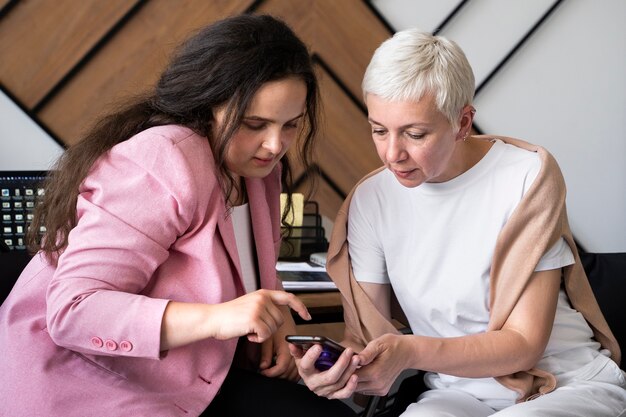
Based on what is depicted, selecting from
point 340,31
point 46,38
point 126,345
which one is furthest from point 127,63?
point 126,345

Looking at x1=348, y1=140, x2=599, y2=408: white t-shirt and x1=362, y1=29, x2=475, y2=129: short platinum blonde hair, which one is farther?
x1=348, y1=140, x2=599, y2=408: white t-shirt

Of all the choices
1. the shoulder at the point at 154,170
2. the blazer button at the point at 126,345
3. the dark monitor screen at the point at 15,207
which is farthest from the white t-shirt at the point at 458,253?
the dark monitor screen at the point at 15,207

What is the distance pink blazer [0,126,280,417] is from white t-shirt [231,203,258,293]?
156 mm

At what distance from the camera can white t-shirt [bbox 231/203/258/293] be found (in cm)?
177

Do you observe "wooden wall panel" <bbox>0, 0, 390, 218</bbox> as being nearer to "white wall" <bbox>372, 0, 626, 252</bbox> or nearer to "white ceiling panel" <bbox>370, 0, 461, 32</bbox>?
"white ceiling panel" <bbox>370, 0, 461, 32</bbox>

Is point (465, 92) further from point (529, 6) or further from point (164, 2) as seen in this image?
point (529, 6)

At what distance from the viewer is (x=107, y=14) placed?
8.75ft

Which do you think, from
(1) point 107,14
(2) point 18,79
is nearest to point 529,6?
(1) point 107,14

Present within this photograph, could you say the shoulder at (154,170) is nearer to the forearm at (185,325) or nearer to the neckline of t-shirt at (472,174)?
the forearm at (185,325)

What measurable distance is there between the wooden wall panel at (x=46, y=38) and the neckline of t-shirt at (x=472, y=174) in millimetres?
1385

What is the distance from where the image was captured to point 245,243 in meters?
1.80

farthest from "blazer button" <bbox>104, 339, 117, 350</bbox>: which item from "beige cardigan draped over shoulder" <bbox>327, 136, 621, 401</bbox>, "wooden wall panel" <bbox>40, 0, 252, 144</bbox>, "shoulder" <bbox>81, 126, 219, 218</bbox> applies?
"wooden wall panel" <bbox>40, 0, 252, 144</bbox>

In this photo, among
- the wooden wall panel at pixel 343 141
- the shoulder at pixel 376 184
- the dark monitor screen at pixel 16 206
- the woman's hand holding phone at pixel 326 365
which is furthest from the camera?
the wooden wall panel at pixel 343 141

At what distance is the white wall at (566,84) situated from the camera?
10.4 feet
